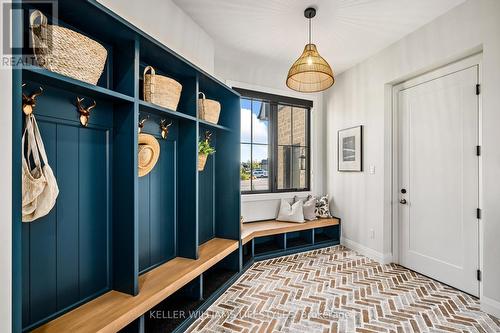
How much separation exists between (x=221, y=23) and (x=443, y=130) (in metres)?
2.76

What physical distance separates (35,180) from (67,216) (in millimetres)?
385

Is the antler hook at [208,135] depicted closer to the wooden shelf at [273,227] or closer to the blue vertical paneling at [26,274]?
the wooden shelf at [273,227]

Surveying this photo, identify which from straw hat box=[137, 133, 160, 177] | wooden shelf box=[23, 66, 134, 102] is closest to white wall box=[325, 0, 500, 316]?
straw hat box=[137, 133, 160, 177]

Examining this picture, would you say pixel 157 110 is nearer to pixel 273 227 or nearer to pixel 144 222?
pixel 144 222

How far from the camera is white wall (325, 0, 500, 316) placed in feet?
7.41

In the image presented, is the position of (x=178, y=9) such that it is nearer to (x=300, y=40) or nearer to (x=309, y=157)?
(x=300, y=40)

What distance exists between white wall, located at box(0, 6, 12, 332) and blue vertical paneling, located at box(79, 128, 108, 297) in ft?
1.84

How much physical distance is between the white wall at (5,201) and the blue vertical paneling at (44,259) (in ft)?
1.14

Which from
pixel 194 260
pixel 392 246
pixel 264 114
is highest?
pixel 264 114

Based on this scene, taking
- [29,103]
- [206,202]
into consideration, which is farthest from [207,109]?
[29,103]

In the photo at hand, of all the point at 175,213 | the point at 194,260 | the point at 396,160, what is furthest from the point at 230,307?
the point at 396,160

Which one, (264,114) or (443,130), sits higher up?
(264,114)

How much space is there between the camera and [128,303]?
5.32ft

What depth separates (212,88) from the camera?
287 cm
